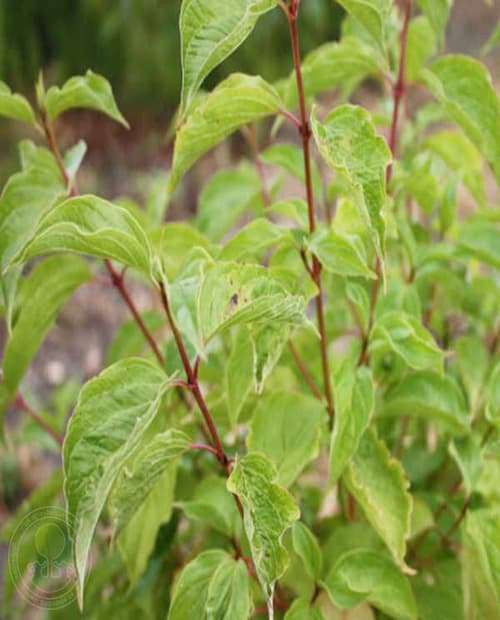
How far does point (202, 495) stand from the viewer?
888 millimetres

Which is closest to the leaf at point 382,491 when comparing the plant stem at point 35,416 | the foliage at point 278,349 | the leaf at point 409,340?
the foliage at point 278,349

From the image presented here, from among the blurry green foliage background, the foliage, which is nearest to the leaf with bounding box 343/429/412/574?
the foliage

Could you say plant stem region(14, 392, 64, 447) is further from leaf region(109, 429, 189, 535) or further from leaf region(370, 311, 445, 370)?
leaf region(370, 311, 445, 370)

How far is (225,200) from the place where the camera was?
1.10 meters

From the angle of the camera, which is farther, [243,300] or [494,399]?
[494,399]

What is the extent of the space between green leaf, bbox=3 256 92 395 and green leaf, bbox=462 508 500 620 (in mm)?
487

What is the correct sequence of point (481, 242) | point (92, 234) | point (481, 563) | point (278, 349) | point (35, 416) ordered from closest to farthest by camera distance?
point (92, 234) → point (278, 349) → point (481, 563) → point (481, 242) → point (35, 416)

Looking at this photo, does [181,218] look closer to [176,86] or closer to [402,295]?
[176,86]

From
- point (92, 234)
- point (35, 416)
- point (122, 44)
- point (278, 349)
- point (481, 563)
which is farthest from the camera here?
point (122, 44)

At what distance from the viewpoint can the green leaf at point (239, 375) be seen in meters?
0.75

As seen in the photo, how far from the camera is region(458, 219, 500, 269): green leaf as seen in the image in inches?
35.1

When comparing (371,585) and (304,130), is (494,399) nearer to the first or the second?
(371,585)

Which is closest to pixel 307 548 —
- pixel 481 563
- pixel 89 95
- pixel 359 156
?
pixel 481 563

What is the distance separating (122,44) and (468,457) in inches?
113
